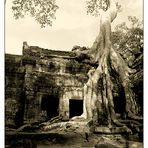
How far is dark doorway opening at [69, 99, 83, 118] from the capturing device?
19.3 feet

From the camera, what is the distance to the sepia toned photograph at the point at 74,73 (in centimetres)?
572

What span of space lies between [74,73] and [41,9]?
1.18m

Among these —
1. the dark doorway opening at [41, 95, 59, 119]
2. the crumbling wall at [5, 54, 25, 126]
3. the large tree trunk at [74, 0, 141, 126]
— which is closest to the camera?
the crumbling wall at [5, 54, 25, 126]

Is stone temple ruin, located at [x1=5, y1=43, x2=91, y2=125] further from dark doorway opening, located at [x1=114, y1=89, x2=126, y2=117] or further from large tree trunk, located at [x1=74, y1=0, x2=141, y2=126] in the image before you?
dark doorway opening, located at [x1=114, y1=89, x2=126, y2=117]

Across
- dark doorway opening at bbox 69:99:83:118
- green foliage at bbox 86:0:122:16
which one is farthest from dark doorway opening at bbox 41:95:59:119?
green foliage at bbox 86:0:122:16

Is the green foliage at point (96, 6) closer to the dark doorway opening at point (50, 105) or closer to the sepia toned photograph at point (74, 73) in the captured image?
the sepia toned photograph at point (74, 73)

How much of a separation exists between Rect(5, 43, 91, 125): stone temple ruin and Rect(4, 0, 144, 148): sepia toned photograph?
0.02 m

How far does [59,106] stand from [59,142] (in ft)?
1.90

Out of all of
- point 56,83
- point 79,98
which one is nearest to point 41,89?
point 56,83

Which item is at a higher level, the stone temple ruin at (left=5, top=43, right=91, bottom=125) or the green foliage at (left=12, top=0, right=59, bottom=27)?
the green foliage at (left=12, top=0, right=59, bottom=27)

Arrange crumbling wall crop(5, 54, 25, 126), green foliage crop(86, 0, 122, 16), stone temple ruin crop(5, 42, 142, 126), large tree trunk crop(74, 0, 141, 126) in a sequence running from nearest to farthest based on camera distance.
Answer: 1. crumbling wall crop(5, 54, 25, 126)
2. stone temple ruin crop(5, 42, 142, 126)
3. large tree trunk crop(74, 0, 141, 126)
4. green foliage crop(86, 0, 122, 16)

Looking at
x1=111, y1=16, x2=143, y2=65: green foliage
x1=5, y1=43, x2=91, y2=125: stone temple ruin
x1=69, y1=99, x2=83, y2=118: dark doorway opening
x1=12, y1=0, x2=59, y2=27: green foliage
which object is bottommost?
x1=69, y1=99, x2=83, y2=118: dark doorway opening

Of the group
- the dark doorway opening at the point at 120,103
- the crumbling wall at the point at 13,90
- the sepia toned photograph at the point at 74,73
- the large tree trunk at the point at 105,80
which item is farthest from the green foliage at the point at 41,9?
the dark doorway opening at the point at 120,103

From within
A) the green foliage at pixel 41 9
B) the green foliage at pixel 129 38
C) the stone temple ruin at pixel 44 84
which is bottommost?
the stone temple ruin at pixel 44 84
